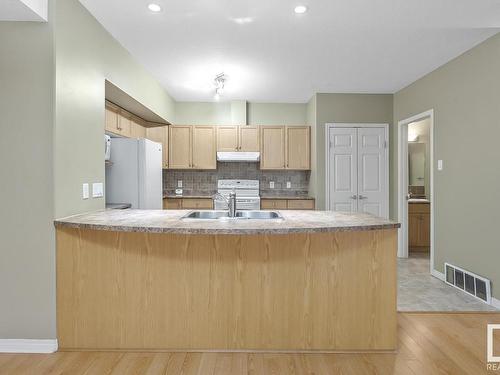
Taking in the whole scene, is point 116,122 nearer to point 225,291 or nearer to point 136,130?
point 136,130

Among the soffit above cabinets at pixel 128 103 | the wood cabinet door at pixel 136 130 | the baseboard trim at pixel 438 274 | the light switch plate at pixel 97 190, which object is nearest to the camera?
the light switch plate at pixel 97 190

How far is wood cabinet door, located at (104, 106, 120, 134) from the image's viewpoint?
372 centimetres

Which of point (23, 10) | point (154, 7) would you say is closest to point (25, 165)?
point (23, 10)

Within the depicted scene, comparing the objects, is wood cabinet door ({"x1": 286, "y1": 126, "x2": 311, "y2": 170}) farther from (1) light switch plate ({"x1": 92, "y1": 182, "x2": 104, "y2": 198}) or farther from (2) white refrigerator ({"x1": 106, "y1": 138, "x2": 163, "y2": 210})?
(1) light switch plate ({"x1": 92, "y1": 182, "x2": 104, "y2": 198})

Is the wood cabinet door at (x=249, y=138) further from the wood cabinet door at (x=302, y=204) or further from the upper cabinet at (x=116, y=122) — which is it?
the upper cabinet at (x=116, y=122)

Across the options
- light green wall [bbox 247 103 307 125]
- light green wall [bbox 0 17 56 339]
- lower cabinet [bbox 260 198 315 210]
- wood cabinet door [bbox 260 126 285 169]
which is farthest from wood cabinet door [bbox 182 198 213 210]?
light green wall [bbox 0 17 56 339]

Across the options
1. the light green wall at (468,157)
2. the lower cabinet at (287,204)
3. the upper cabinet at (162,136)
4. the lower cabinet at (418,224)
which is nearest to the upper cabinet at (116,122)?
the upper cabinet at (162,136)

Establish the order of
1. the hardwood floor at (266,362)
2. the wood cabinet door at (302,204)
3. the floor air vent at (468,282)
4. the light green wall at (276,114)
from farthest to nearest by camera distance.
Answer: the light green wall at (276,114) < the wood cabinet door at (302,204) < the floor air vent at (468,282) < the hardwood floor at (266,362)

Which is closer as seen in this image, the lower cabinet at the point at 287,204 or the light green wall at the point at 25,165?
the light green wall at the point at 25,165

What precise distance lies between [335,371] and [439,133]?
10.4 ft

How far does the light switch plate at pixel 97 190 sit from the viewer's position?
2783 millimetres

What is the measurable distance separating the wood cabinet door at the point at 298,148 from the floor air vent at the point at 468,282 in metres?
2.61

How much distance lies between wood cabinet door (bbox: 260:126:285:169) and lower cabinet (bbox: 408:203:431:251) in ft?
7.20

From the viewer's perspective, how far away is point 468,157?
3.53 m
